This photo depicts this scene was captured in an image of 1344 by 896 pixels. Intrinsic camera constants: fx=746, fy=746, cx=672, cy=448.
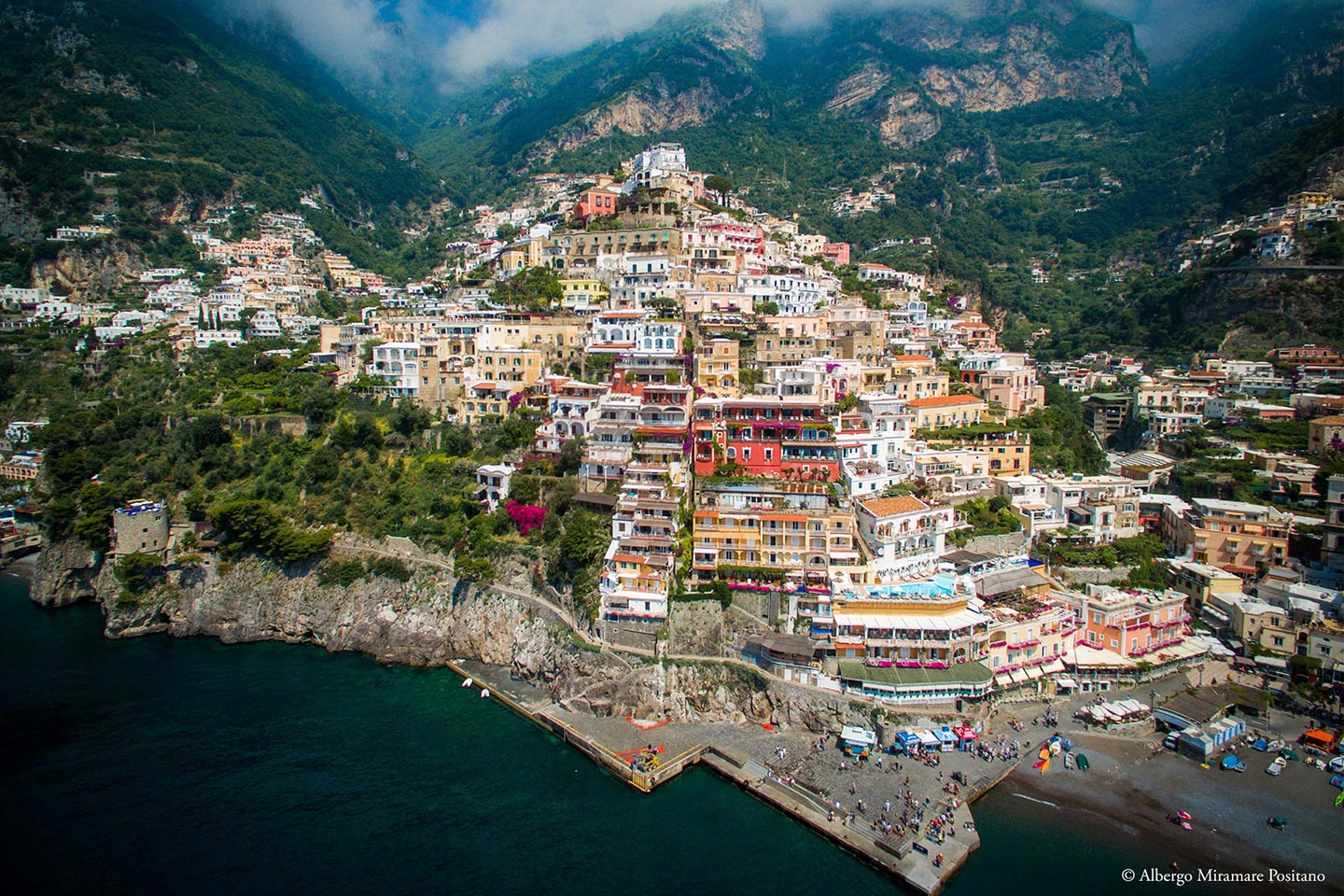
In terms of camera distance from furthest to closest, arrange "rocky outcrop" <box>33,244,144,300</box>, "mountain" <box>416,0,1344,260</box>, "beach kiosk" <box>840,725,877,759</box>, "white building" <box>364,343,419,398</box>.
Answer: "mountain" <box>416,0,1344,260</box>
"rocky outcrop" <box>33,244,144,300</box>
"white building" <box>364,343,419,398</box>
"beach kiosk" <box>840,725,877,759</box>

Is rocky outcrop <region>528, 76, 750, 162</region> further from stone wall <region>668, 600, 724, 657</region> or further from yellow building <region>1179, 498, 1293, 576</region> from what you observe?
stone wall <region>668, 600, 724, 657</region>

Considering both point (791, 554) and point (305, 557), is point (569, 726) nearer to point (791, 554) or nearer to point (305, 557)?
point (791, 554)

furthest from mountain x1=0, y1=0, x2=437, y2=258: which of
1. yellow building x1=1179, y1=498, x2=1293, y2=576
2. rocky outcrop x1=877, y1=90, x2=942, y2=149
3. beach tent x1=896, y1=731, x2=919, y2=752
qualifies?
yellow building x1=1179, y1=498, x2=1293, y2=576

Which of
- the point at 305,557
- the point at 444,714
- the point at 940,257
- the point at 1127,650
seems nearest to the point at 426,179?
the point at 940,257

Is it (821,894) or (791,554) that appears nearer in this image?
(821,894)

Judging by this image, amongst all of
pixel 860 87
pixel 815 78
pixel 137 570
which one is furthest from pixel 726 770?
pixel 815 78

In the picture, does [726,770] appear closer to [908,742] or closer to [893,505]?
[908,742]

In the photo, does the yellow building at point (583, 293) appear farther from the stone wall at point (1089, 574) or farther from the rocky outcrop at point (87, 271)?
the rocky outcrop at point (87, 271)

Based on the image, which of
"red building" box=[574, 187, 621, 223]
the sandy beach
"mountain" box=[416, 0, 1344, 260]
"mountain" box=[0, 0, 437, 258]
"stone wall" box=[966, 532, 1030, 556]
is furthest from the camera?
"mountain" box=[416, 0, 1344, 260]
